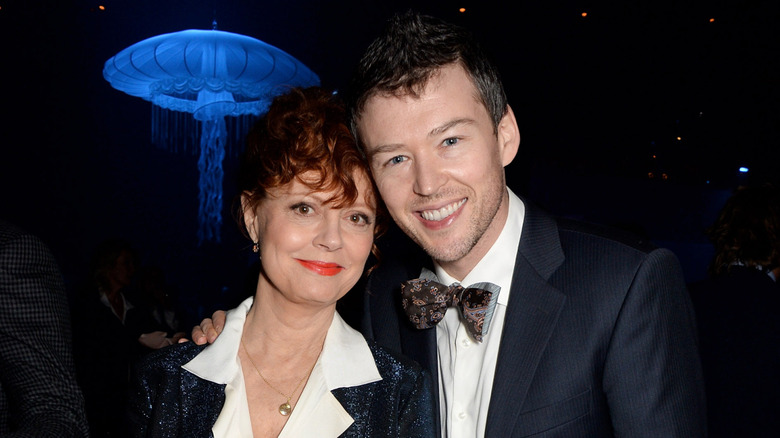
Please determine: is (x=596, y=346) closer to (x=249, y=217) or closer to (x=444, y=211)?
(x=444, y=211)

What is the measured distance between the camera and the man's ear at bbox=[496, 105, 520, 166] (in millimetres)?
1801

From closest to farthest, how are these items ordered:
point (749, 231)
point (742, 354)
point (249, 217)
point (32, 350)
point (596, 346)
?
point (596, 346) → point (32, 350) → point (249, 217) → point (742, 354) → point (749, 231)

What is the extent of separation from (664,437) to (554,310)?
0.37m

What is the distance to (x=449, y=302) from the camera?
5.61 ft

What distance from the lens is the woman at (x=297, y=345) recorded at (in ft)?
5.32

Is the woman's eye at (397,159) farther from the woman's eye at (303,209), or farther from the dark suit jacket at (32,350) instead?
the dark suit jacket at (32,350)

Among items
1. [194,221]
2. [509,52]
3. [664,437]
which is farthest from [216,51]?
[664,437]

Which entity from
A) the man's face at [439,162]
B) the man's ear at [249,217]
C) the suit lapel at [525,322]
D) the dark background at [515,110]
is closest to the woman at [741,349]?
the suit lapel at [525,322]

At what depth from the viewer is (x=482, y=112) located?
66.3 inches

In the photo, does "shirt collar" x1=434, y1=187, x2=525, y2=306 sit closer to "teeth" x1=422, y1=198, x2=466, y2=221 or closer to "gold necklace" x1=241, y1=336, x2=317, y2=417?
"teeth" x1=422, y1=198, x2=466, y2=221

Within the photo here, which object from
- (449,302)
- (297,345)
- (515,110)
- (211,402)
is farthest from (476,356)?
(515,110)

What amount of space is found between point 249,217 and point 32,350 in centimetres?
65

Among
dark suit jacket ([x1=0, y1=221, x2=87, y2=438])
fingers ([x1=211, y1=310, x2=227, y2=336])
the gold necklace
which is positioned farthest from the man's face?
dark suit jacket ([x1=0, y1=221, x2=87, y2=438])

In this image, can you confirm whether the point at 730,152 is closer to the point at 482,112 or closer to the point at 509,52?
the point at 509,52
